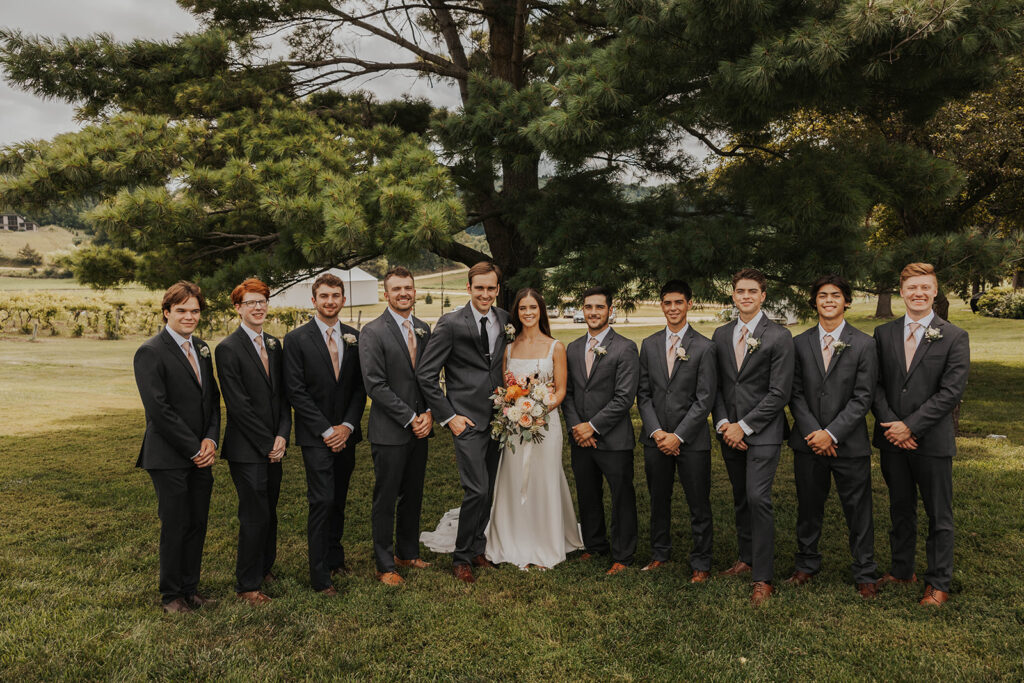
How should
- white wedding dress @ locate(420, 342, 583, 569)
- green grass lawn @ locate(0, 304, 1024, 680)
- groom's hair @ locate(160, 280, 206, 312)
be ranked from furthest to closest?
white wedding dress @ locate(420, 342, 583, 569) < groom's hair @ locate(160, 280, 206, 312) < green grass lawn @ locate(0, 304, 1024, 680)

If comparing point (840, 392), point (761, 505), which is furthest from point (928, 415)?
point (761, 505)

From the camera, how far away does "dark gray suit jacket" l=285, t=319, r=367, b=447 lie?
172 inches

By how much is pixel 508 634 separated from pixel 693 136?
727cm

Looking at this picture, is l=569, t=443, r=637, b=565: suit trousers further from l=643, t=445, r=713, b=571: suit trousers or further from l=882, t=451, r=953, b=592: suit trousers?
l=882, t=451, r=953, b=592: suit trousers

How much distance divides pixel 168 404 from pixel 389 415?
54.9 inches

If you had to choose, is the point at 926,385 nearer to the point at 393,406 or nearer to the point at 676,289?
the point at 676,289

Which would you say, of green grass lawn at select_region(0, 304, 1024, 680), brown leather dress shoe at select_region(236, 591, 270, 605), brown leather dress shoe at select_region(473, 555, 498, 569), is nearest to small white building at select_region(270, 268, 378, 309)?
green grass lawn at select_region(0, 304, 1024, 680)

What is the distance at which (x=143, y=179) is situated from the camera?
7316 mm

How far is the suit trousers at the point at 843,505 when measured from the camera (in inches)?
169

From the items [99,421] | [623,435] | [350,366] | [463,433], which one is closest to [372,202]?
[350,366]

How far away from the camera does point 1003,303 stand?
90.1 feet

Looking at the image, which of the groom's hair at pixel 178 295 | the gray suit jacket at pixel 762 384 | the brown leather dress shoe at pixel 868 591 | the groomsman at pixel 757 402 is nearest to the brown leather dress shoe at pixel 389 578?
the groom's hair at pixel 178 295

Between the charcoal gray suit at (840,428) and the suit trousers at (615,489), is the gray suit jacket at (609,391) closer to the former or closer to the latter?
the suit trousers at (615,489)

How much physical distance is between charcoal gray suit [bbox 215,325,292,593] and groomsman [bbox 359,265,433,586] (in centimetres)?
63
